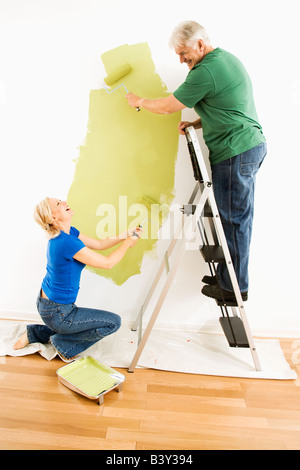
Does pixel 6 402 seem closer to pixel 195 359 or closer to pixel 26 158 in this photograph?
pixel 195 359

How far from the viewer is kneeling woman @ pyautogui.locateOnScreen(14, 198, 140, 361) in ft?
5.06

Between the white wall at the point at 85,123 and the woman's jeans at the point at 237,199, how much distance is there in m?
0.29

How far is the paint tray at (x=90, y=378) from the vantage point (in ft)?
4.73

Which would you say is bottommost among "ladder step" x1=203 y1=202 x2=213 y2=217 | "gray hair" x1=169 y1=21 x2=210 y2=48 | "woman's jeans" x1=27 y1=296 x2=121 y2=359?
"woman's jeans" x1=27 y1=296 x2=121 y2=359

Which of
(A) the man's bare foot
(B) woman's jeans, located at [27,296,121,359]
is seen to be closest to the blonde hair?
(B) woman's jeans, located at [27,296,121,359]

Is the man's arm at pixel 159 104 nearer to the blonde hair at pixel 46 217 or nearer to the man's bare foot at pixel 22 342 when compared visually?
the blonde hair at pixel 46 217

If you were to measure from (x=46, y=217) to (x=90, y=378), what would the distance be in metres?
0.79

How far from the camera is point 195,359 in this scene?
1755 millimetres

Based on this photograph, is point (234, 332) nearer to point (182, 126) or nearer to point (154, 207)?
point (154, 207)

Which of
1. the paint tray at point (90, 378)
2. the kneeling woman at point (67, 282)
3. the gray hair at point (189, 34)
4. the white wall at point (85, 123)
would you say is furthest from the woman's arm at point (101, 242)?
the gray hair at point (189, 34)

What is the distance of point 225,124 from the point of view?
4.89 ft

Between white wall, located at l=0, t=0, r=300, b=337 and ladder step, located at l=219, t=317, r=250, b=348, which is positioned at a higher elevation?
white wall, located at l=0, t=0, r=300, b=337

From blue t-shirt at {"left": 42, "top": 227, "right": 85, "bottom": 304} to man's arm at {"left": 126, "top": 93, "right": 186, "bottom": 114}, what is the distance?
0.73 metres

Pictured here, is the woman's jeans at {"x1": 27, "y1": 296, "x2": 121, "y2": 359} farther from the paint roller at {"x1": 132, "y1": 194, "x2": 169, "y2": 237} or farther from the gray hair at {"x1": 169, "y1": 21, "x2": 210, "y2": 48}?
the gray hair at {"x1": 169, "y1": 21, "x2": 210, "y2": 48}
